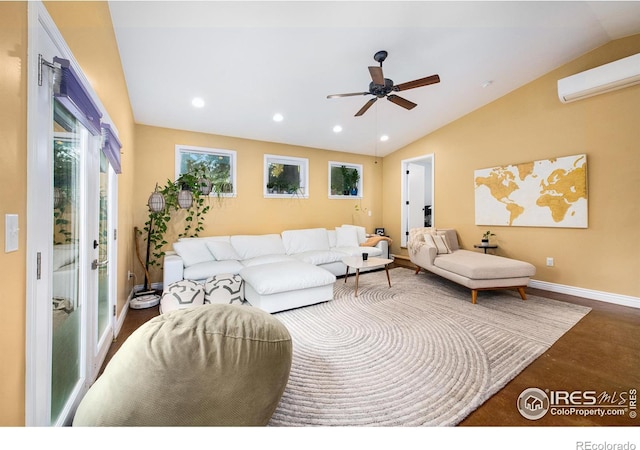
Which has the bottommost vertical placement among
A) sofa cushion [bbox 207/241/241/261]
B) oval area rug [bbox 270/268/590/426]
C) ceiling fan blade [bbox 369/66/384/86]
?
oval area rug [bbox 270/268/590/426]

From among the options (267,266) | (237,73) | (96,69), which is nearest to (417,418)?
(267,266)

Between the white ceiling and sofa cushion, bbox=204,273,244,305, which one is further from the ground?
the white ceiling

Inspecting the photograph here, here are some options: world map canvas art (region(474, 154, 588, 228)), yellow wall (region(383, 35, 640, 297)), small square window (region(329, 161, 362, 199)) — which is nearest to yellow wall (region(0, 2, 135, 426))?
small square window (region(329, 161, 362, 199))

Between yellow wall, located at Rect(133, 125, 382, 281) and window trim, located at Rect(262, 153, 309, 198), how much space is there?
3.0 inches

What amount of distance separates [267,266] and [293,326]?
3.09ft

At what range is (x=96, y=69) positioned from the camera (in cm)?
176

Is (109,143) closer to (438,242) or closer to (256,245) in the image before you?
(256,245)

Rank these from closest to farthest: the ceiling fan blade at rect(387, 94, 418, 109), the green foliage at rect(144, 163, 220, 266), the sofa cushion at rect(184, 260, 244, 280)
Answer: the ceiling fan blade at rect(387, 94, 418, 109)
the sofa cushion at rect(184, 260, 244, 280)
the green foliage at rect(144, 163, 220, 266)

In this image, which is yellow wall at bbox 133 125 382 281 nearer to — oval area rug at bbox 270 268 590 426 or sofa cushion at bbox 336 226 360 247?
sofa cushion at bbox 336 226 360 247

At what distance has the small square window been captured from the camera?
220 inches

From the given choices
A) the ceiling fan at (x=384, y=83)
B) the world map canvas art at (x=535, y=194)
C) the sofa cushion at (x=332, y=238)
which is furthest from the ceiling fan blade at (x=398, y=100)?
the sofa cushion at (x=332, y=238)

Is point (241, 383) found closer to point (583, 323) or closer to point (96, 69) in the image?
point (96, 69)

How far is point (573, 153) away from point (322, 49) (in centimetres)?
364
